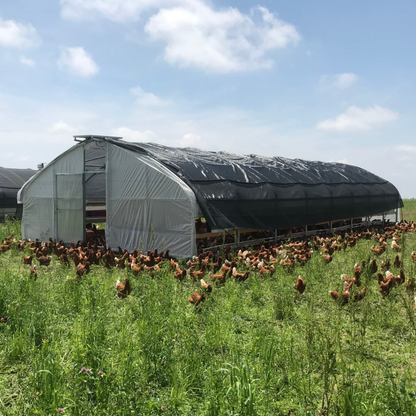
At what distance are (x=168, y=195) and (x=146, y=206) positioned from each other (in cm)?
80

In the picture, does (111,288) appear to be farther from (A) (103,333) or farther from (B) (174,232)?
(B) (174,232)

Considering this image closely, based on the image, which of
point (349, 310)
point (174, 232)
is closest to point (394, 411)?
point (349, 310)

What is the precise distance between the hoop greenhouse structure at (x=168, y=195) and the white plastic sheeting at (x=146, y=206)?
0.02m

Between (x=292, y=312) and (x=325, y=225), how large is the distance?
11038mm

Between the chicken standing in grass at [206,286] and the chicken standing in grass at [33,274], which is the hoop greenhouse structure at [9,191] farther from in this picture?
the chicken standing in grass at [206,286]

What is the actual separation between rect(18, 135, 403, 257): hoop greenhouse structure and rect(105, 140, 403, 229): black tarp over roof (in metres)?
0.03

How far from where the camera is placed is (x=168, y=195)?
376 inches

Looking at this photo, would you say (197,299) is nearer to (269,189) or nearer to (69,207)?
(269,189)

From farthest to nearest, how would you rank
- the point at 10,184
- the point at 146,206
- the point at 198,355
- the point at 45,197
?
the point at 10,184
the point at 45,197
the point at 146,206
the point at 198,355

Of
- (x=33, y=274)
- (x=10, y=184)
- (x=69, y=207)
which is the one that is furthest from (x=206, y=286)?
(x=10, y=184)

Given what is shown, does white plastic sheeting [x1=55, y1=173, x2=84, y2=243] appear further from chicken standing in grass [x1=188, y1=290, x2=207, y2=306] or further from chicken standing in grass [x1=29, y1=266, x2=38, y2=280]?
chicken standing in grass [x1=188, y1=290, x2=207, y2=306]

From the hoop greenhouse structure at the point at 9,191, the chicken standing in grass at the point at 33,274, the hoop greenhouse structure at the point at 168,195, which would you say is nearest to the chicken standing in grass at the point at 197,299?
the chicken standing in grass at the point at 33,274

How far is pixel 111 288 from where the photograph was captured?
629 centimetres

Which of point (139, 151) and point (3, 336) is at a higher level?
point (139, 151)
